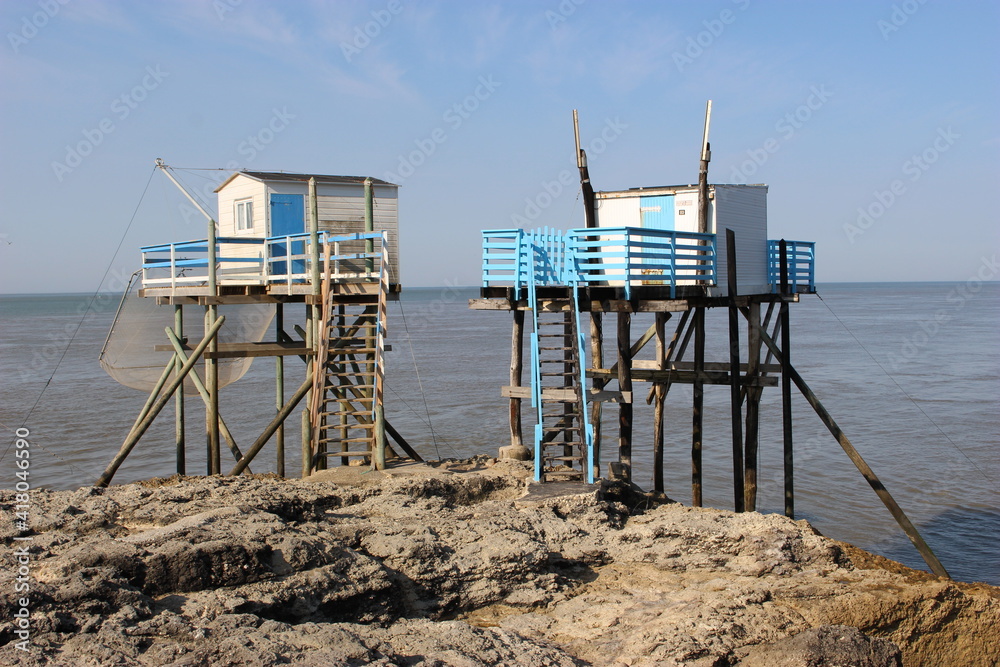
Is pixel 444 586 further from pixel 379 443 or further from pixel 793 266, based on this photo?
pixel 793 266

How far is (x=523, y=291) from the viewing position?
39.7 feet

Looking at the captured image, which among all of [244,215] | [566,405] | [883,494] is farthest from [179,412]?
[883,494]

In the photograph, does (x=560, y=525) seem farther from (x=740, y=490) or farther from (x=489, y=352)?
(x=489, y=352)

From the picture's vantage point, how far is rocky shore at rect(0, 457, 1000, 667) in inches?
220

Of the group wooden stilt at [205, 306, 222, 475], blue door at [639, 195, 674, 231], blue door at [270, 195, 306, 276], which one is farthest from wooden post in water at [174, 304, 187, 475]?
blue door at [639, 195, 674, 231]

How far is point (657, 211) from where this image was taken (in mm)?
14641

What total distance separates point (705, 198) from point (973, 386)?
21777 mm

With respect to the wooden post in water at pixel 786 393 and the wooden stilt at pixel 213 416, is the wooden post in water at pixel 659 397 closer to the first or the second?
the wooden post in water at pixel 786 393

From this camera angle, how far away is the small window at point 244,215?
1616 cm

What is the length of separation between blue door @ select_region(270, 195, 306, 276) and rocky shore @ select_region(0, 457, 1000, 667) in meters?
6.65

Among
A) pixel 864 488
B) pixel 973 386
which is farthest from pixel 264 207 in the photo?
pixel 973 386

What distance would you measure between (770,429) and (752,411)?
9.60 metres

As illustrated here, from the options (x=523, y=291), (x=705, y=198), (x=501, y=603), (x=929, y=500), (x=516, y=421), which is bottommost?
(x=929, y=500)

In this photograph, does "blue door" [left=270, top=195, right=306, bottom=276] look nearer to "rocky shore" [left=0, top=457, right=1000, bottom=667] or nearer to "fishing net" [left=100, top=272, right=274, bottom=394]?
"fishing net" [left=100, top=272, right=274, bottom=394]
